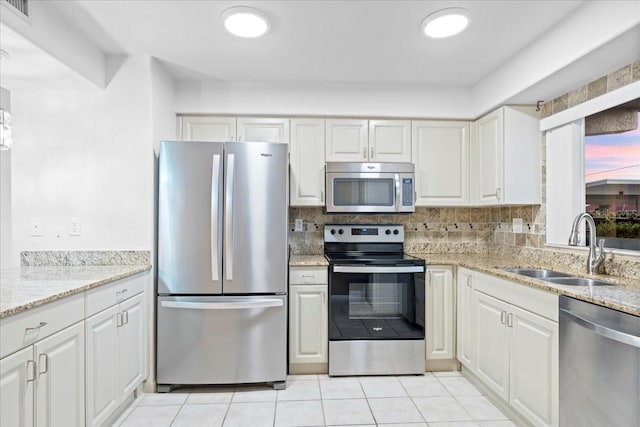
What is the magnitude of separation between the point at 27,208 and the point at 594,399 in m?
3.33

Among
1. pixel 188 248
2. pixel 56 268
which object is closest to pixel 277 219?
pixel 188 248

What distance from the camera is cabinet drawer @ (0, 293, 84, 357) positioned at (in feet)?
4.27

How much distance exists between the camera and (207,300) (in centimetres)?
250

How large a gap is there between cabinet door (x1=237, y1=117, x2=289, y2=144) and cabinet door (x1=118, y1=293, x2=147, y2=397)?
1479 millimetres

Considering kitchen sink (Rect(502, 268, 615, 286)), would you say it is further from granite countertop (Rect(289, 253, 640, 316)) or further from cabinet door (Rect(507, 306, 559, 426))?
cabinet door (Rect(507, 306, 559, 426))

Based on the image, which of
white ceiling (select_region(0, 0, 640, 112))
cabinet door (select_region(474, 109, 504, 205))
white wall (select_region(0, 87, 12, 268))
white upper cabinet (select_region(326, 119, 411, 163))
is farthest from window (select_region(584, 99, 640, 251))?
white wall (select_region(0, 87, 12, 268))

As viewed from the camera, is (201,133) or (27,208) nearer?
(27,208)

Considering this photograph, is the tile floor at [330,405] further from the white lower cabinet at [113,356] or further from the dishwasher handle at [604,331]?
the dishwasher handle at [604,331]

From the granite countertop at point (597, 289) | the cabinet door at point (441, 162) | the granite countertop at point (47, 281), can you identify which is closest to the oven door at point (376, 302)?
the granite countertop at point (597, 289)

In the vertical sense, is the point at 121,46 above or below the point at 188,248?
above

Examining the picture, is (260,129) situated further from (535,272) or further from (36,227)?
(535,272)

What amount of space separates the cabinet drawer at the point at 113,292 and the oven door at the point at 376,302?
1314 mm

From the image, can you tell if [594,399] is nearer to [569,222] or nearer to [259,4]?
[569,222]

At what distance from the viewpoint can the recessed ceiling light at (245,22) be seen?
196 cm
